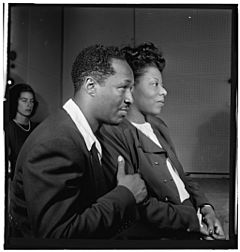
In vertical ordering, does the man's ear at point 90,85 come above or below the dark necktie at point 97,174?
above

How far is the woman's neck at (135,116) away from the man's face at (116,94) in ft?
0.07

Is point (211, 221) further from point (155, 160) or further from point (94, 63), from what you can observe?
point (94, 63)

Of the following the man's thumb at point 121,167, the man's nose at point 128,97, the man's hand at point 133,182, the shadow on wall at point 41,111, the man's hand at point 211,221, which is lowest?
the man's hand at point 211,221

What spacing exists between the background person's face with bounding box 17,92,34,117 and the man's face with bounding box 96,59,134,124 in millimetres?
285

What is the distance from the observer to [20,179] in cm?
178

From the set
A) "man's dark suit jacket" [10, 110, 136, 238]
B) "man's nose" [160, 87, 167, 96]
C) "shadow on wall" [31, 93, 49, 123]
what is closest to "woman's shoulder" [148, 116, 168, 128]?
"man's nose" [160, 87, 167, 96]

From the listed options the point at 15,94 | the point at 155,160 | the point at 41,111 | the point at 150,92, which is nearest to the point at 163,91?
the point at 150,92

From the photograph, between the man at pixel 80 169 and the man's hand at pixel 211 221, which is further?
the man's hand at pixel 211 221

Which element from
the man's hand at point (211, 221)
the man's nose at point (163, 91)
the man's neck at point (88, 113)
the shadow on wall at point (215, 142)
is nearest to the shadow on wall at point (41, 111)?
the man's neck at point (88, 113)

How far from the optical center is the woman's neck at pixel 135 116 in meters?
1.86

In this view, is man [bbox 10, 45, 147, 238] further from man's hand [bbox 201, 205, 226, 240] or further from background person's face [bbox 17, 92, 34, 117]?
man's hand [bbox 201, 205, 226, 240]

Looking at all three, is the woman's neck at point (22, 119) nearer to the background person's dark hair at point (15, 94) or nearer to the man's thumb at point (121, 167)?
the background person's dark hair at point (15, 94)

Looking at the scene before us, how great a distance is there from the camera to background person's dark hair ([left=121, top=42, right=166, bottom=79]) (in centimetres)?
185

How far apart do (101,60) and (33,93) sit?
1.05 ft
